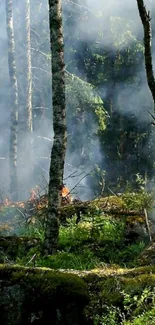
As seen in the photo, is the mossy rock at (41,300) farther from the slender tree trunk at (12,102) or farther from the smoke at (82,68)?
the smoke at (82,68)

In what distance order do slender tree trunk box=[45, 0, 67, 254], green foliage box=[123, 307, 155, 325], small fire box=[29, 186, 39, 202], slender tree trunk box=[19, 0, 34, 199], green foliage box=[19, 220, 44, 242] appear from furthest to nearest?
slender tree trunk box=[19, 0, 34, 199], small fire box=[29, 186, 39, 202], green foliage box=[19, 220, 44, 242], slender tree trunk box=[45, 0, 67, 254], green foliage box=[123, 307, 155, 325]

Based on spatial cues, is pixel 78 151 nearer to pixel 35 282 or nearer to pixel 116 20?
pixel 116 20

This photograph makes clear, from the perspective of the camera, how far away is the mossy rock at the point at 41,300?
12.2 ft

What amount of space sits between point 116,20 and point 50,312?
657 inches

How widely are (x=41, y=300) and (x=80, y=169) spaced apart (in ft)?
56.8

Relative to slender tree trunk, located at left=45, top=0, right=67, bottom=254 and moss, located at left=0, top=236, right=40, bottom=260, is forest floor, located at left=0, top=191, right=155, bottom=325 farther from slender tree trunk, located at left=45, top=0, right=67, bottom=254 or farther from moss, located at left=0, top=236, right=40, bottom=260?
slender tree trunk, located at left=45, top=0, right=67, bottom=254

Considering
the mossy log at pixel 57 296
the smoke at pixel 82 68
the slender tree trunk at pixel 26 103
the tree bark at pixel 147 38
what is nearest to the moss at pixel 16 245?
the tree bark at pixel 147 38

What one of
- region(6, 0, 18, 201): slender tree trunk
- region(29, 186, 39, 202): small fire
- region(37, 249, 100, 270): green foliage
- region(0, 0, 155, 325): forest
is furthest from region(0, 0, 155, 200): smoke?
region(37, 249, 100, 270): green foliage

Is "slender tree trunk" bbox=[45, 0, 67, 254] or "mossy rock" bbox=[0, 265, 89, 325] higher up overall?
"slender tree trunk" bbox=[45, 0, 67, 254]

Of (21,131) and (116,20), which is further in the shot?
(116,20)

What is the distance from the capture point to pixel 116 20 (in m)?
19.1

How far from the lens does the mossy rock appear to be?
3727 millimetres

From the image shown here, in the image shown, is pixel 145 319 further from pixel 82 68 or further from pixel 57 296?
pixel 82 68

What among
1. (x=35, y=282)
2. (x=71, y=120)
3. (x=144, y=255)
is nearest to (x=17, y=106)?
(x=71, y=120)
